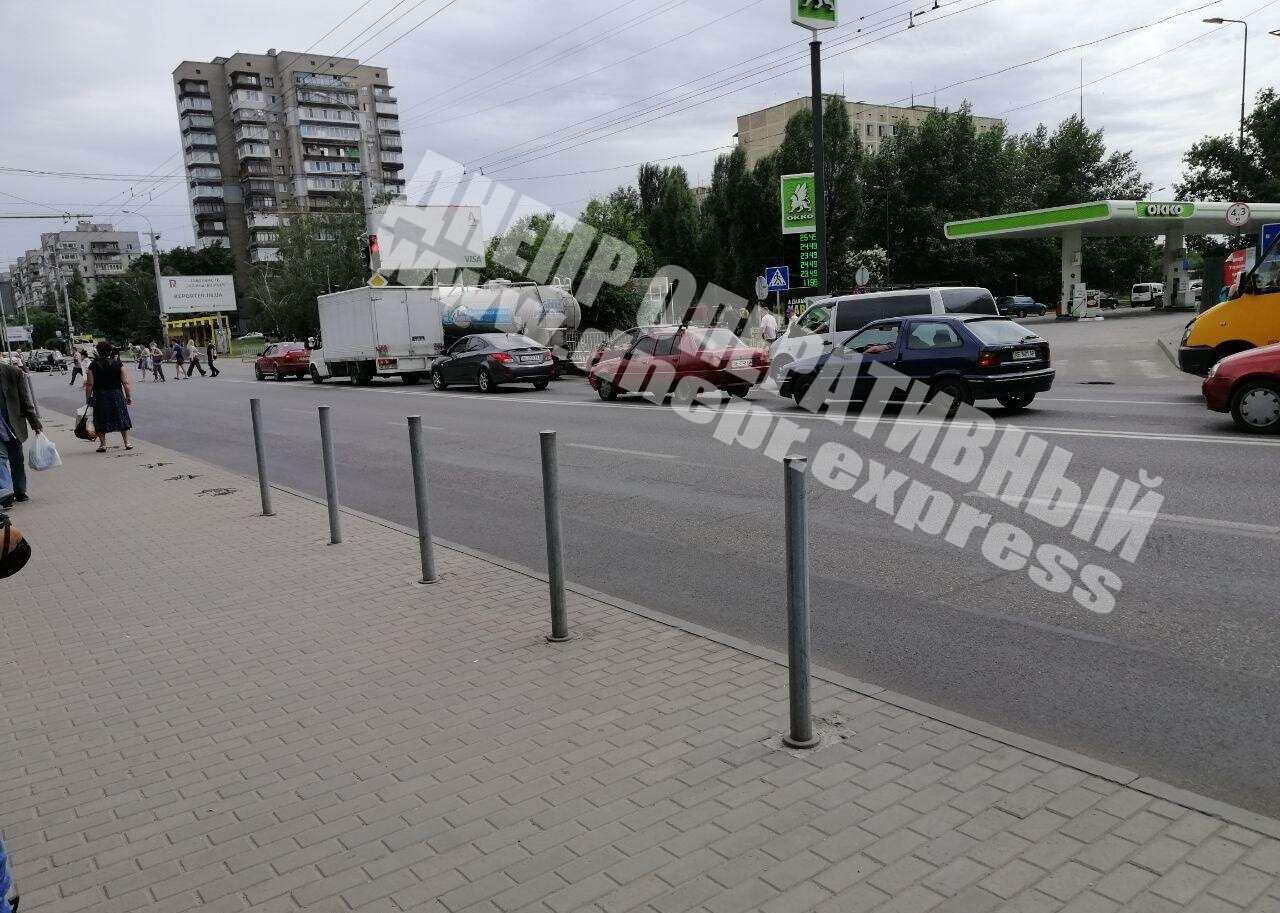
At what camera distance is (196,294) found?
80.4 meters

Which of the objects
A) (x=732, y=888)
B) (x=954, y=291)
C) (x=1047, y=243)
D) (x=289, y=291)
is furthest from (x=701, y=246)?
(x=732, y=888)

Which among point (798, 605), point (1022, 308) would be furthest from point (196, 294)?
point (798, 605)

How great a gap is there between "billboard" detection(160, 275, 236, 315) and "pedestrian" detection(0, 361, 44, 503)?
74095mm

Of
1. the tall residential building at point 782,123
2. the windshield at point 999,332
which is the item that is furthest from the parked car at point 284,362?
the tall residential building at point 782,123

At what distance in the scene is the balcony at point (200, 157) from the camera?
108 m

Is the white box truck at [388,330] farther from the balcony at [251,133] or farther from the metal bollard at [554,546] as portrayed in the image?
the balcony at [251,133]

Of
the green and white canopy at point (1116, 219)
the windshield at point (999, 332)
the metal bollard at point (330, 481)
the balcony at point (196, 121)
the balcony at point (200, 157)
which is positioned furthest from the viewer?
the balcony at point (200, 157)

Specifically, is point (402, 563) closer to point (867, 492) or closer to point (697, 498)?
→ point (697, 498)

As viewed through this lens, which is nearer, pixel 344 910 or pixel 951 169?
pixel 344 910

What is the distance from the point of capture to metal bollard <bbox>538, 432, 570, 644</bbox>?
486 cm

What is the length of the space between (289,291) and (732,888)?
68.5m

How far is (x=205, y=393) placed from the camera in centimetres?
3228

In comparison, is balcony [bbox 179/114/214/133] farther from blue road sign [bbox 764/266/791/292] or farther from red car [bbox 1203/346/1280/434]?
red car [bbox 1203/346/1280/434]

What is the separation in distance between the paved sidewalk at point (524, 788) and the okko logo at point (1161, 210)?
39785mm
